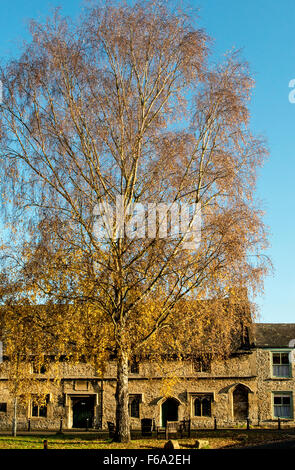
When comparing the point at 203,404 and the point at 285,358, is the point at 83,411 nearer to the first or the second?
the point at 203,404

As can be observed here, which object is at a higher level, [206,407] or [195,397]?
[195,397]

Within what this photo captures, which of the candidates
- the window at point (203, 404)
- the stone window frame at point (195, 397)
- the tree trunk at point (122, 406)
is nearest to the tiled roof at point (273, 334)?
the stone window frame at point (195, 397)

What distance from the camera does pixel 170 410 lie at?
41031 mm

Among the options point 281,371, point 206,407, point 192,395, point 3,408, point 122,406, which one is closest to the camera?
point 122,406

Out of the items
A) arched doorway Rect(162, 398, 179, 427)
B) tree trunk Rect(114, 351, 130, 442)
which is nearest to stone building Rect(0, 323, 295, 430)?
arched doorway Rect(162, 398, 179, 427)

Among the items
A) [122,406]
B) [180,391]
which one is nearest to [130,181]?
[122,406]

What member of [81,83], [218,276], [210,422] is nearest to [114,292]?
[218,276]

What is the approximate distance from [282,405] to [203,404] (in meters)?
6.01

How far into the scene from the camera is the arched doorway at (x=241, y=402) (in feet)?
133

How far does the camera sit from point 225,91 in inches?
846

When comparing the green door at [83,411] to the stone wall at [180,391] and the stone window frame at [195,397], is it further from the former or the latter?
the stone window frame at [195,397]

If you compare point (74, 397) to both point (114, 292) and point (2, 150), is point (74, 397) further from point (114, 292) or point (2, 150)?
point (2, 150)

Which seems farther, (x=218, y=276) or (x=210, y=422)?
(x=210, y=422)

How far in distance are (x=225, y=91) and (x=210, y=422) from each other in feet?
89.1
